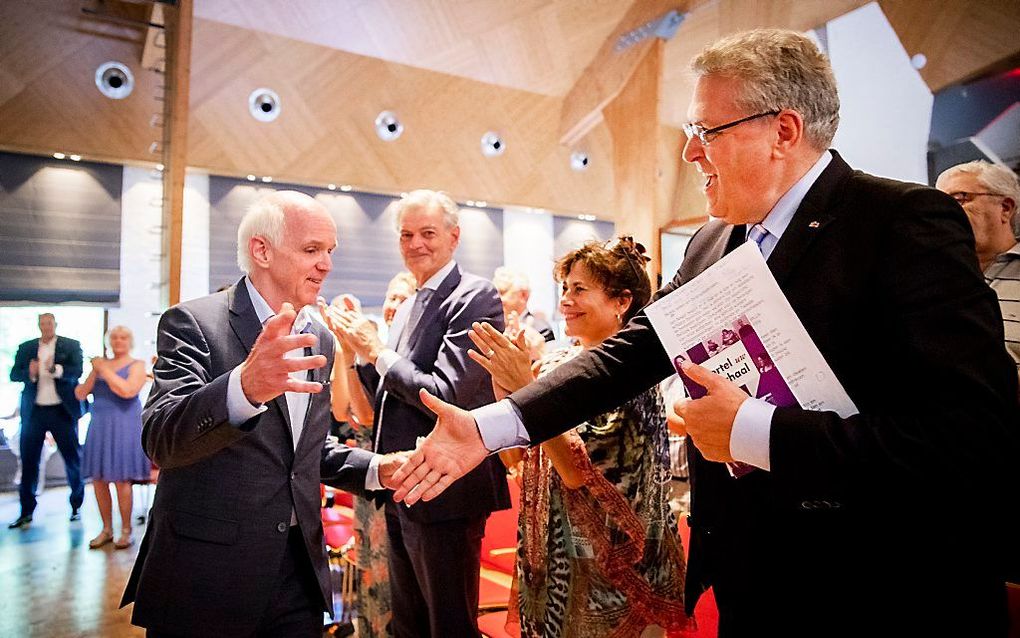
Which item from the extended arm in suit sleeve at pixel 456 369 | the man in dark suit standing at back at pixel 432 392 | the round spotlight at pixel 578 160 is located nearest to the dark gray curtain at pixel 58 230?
the round spotlight at pixel 578 160

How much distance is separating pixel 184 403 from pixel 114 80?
699 centimetres

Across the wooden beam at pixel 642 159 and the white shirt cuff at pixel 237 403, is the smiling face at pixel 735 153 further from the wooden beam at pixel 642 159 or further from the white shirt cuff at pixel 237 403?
the wooden beam at pixel 642 159

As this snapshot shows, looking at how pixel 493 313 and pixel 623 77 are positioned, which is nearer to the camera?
pixel 493 313

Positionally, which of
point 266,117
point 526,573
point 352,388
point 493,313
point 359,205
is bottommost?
point 526,573

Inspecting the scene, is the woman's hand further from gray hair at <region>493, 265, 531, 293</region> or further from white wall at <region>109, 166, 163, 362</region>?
white wall at <region>109, 166, 163, 362</region>

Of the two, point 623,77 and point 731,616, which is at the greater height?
point 623,77

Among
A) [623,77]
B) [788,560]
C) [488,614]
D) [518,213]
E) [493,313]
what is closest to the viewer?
[788,560]

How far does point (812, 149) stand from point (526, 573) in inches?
53.7

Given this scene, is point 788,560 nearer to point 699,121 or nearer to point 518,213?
point 699,121

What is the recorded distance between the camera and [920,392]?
1.05 m

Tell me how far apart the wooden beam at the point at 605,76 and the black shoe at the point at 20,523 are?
7.01 meters

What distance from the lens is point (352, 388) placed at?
9.75ft

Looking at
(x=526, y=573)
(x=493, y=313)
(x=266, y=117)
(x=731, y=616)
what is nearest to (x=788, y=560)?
(x=731, y=616)

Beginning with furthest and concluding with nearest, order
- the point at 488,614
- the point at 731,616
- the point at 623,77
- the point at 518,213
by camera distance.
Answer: the point at 518,213, the point at 623,77, the point at 488,614, the point at 731,616
